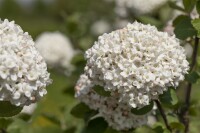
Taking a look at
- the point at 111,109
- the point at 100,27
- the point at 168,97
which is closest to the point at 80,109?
the point at 111,109

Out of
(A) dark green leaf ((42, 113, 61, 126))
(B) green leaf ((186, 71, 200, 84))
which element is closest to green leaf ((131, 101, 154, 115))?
(B) green leaf ((186, 71, 200, 84))

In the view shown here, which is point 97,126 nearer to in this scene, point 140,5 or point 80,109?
point 80,109

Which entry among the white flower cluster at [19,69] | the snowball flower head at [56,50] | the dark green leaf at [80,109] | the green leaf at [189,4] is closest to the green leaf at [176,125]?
the dark green leaf at [80,109]

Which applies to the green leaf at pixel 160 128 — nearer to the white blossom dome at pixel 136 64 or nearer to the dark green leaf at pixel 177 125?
the dark green leaf at pixel 177 125

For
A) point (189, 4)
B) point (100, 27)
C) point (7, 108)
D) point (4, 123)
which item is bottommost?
point (7, 108)

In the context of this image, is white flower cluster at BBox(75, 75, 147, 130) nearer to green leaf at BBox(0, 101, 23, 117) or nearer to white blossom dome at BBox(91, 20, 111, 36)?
green leaf at BBox(0, 101, 23, 117)

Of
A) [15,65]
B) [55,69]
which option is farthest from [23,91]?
[55,69]
